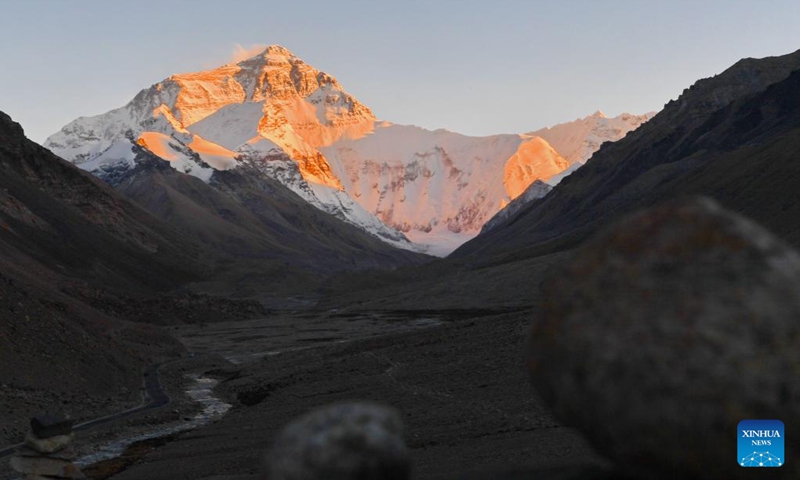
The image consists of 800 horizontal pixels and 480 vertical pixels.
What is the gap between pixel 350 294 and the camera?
169 m

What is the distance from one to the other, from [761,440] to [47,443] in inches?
675

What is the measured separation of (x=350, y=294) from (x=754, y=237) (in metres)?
161

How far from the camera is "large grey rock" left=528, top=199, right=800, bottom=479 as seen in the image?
7.90m

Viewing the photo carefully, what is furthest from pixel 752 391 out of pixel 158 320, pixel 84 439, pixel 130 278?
pixel 130 278

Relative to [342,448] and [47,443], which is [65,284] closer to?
[47,443]

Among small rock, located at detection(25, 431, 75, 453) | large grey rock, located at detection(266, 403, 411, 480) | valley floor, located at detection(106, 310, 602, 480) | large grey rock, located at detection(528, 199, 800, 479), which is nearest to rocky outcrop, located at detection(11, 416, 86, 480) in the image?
small rock, located at detection(25, 431, 75, 453)

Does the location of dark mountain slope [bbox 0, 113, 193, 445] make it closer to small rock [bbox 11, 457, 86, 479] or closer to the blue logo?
small rock [bbox 11, 457, 86, 479]

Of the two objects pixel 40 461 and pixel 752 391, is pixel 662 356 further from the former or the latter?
pixel 40 461

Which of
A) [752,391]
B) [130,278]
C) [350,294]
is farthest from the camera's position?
[350,294]

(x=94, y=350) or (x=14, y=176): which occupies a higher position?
(x=14, y=176)

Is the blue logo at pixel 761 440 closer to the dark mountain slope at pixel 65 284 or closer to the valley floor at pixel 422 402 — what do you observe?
the valley floor at pixel 422 402

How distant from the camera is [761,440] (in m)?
7.86

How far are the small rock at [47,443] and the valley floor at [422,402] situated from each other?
3.45m

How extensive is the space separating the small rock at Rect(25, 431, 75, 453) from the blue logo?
1694 cm
